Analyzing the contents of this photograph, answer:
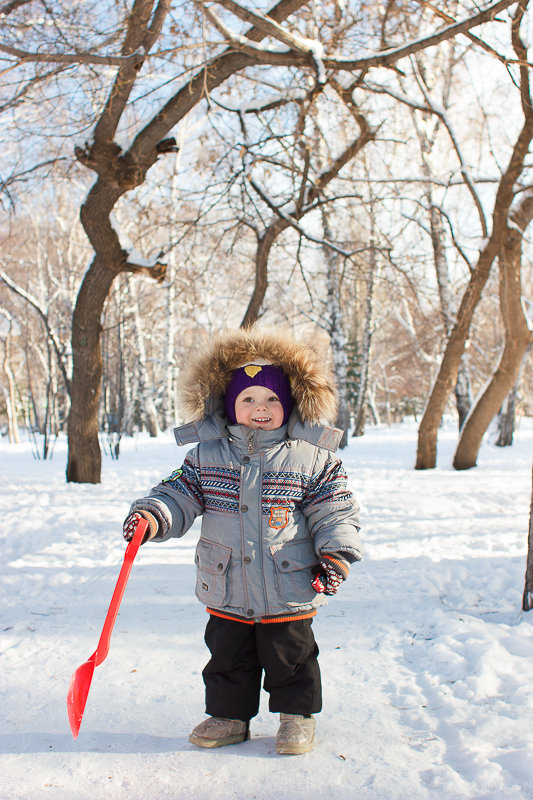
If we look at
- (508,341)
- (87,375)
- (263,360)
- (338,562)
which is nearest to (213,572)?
(338,562)

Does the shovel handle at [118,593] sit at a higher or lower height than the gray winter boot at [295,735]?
higher

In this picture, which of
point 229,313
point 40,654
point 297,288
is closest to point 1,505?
point 40,654

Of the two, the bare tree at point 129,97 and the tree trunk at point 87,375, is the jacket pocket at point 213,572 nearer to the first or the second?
the bare tree at point 129,97

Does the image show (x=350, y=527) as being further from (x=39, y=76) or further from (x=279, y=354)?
(x=39, y=76)

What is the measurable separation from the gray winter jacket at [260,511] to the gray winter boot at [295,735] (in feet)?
1.16

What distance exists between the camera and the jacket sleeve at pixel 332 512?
6.73ft

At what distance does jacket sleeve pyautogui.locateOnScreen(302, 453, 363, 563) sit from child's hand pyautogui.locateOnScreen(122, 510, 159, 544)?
566mm

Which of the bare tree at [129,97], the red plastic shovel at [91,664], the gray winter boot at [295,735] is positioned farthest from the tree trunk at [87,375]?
the gray winter boot at [295,735]

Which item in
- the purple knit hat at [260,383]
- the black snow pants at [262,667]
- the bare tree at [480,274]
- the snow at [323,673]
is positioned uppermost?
the bare tree at [480,274]

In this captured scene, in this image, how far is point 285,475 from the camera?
2.18 metres

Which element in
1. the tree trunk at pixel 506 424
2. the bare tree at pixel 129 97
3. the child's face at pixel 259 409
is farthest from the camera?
the tree trunk at pixel 506 424

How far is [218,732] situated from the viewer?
2.03 meters

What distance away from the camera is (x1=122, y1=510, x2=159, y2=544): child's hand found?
6.54ft

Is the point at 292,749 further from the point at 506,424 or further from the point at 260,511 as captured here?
the point at 506,424
